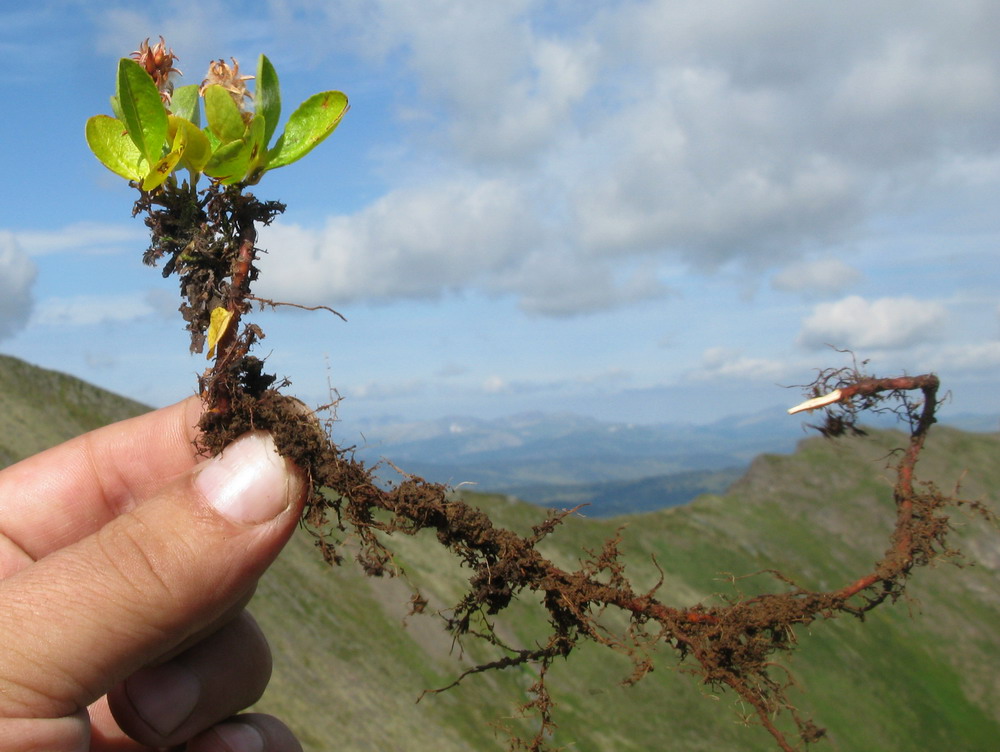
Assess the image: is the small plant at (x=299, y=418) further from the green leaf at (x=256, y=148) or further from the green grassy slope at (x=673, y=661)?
the green grassy slope at (x=673, y=661)

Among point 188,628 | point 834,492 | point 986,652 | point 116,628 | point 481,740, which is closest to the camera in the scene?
point 116,628

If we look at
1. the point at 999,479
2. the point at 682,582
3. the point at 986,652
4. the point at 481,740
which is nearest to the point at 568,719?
the point at 481,740

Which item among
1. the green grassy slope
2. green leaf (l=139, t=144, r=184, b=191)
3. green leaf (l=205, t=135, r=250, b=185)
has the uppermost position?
green leaf (l=205, t=135, r=250, b=185)

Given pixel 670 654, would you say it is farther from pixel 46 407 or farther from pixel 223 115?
pixel 223 115

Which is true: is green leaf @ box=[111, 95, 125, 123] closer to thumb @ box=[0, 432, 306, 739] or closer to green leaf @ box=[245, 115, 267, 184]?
green leaf @ box=[245, 115, 267, 184]

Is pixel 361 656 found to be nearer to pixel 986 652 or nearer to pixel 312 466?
pixel 312 466

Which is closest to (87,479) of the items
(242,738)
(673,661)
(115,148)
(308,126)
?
(242,738)

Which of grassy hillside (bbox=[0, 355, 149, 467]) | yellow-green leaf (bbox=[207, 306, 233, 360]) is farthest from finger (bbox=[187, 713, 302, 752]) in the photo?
grassy hillside (bbox=[0, 355, 149, 467])
